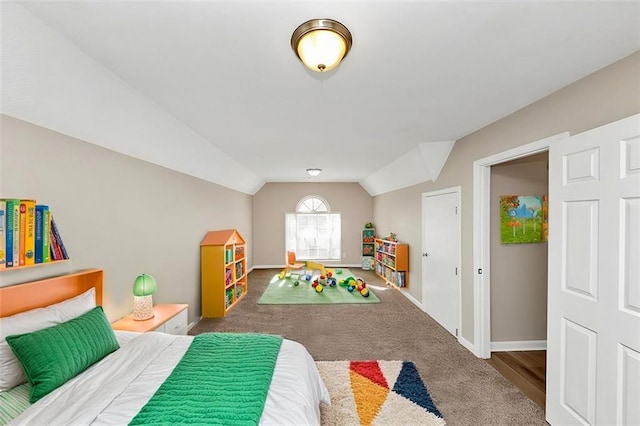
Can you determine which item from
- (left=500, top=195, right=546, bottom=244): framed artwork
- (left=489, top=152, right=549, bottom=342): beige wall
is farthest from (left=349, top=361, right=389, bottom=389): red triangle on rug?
(left=500, top=195, right=546, bottom=244): framed artwork

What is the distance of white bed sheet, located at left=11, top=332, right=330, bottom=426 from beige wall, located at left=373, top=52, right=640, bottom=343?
2.41 m

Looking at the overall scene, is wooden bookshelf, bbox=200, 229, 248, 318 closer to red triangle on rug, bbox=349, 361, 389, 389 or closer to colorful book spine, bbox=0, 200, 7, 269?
red triangle on rug, bbox=349, 361, 389, 389

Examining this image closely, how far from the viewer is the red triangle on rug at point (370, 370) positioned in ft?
8.12

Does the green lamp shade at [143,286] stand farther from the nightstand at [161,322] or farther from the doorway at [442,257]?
the doorway at [442,257]

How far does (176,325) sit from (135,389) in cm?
140

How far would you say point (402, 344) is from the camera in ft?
10.6

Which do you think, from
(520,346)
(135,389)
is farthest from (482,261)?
(135,389)

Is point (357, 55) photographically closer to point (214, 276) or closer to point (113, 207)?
point (113, 207)

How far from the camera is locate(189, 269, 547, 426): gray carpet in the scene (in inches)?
85.5

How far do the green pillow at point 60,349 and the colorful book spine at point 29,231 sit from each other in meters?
0.41

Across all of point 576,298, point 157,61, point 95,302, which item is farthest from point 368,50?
point 95,302

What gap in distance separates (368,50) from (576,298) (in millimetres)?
2064

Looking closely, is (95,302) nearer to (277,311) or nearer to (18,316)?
(18,316)

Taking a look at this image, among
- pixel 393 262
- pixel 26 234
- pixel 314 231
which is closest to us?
pixel 26 234
